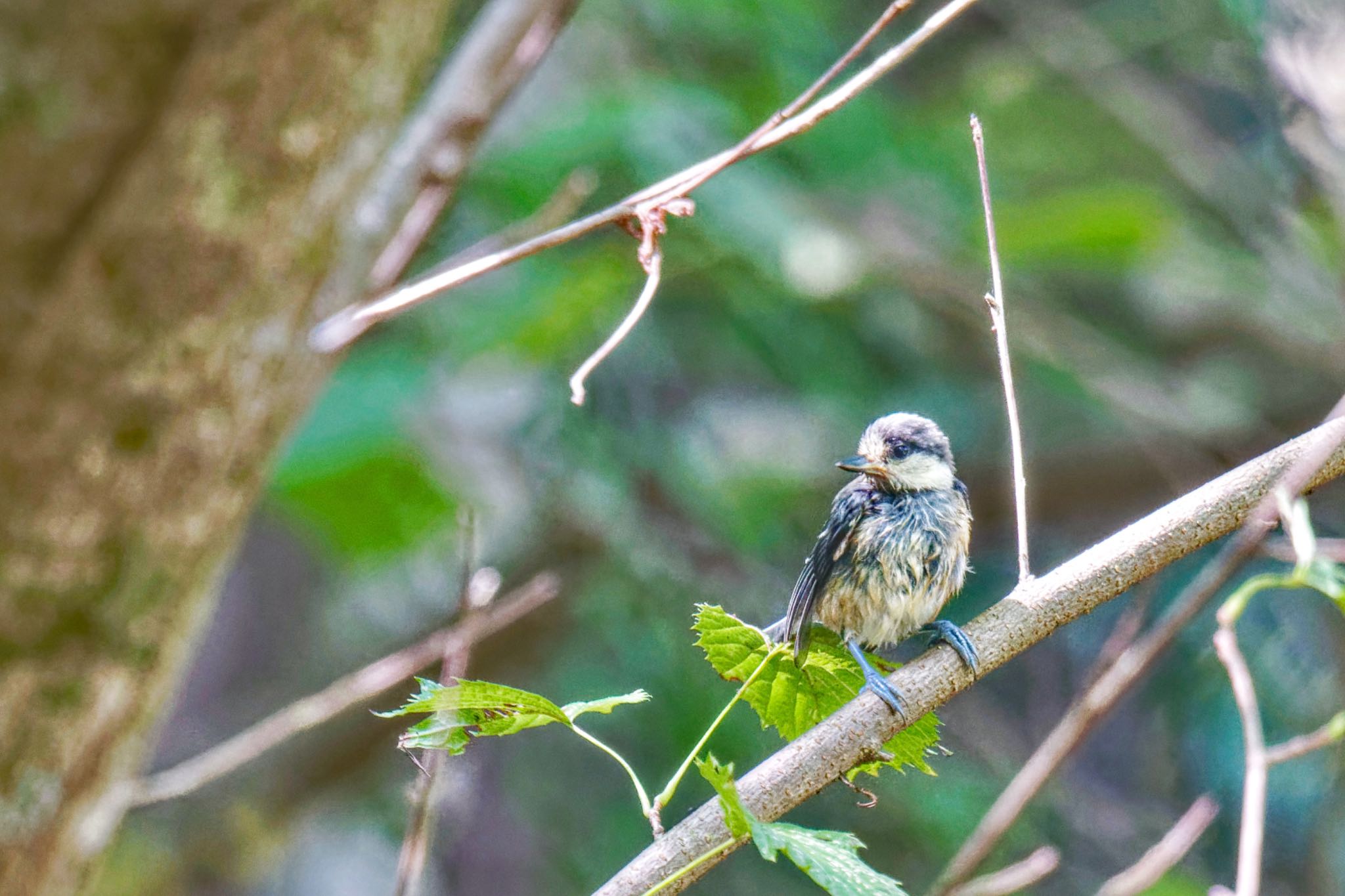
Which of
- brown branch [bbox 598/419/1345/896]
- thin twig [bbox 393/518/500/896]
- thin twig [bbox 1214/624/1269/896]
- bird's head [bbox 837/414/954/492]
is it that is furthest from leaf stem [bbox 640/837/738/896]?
bird's head [bbox 837/414/954/492]

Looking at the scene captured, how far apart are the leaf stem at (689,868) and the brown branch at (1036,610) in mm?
148

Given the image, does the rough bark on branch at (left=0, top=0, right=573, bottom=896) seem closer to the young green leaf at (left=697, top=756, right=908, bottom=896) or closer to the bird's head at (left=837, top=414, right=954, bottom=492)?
the young green leaf at (left=697, top=756, right=908, bottom=896)

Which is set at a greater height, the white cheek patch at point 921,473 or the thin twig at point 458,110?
the thin twig at point 458,110

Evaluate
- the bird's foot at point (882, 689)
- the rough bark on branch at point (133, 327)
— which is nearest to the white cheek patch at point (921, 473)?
the bird's foot at point (882, 689)

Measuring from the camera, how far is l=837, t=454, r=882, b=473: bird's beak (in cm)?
246

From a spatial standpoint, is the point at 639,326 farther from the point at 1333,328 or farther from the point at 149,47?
the point at 149,47

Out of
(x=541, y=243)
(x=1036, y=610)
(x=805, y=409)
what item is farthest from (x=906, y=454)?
(x=805, y=409)

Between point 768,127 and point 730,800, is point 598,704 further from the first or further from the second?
point 768,127

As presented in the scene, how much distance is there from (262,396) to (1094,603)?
3.59ft

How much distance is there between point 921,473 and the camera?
2.68 meters

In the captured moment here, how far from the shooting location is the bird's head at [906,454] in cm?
267

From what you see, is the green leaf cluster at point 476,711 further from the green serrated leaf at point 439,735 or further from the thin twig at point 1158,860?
the thin twig at point 1158,860

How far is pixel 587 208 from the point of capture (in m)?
4.66

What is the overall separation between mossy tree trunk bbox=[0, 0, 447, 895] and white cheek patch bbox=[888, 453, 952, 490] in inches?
61.8
